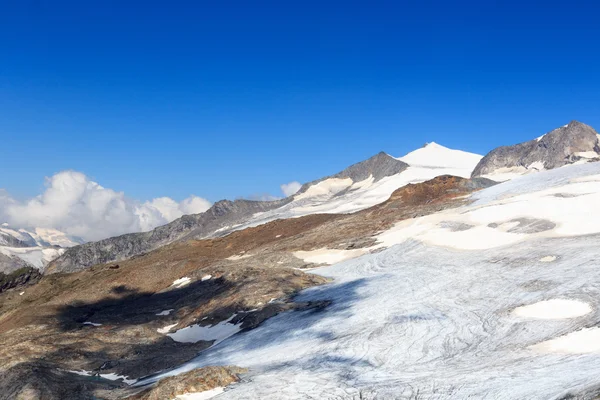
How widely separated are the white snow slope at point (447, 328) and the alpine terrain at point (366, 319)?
0.14 meters

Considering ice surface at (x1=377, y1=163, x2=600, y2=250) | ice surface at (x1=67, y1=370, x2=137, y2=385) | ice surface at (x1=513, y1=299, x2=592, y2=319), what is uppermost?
ice surface at (x1=377, y1=163, x2=600, y2=250)

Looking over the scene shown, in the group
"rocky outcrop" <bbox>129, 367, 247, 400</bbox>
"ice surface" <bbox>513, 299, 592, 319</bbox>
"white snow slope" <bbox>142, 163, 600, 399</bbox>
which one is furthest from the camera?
"ice surface" <bbox>513, 299, 592, 319</bbox>

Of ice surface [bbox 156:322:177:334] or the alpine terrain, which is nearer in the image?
the alpine terrain

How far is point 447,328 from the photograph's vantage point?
30.5 m

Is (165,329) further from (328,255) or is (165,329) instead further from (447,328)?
(447,328)

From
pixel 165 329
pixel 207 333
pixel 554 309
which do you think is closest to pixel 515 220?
pixel 554 309

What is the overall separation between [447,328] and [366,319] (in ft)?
20.3

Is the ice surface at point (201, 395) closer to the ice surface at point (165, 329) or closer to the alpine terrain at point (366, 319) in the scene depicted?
the alpine terrain at point (366, 319)

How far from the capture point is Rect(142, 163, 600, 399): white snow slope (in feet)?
71.9

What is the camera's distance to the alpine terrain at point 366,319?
2358 centimetres

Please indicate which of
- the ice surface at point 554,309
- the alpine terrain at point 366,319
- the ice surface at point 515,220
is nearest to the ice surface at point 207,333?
the alpine terrain at point 366,319

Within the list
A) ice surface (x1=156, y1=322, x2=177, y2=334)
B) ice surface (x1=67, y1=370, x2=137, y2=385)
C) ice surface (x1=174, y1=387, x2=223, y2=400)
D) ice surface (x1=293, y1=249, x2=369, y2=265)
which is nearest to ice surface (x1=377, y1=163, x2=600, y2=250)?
ice surface (x1=293, y1=249, x2=369, y2=265)

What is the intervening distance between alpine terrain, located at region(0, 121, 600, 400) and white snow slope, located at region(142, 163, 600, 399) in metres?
0.14

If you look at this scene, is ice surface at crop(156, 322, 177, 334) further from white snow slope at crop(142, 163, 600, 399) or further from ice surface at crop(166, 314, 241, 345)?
white snow slope at crop(142, 163, 600, 399)
